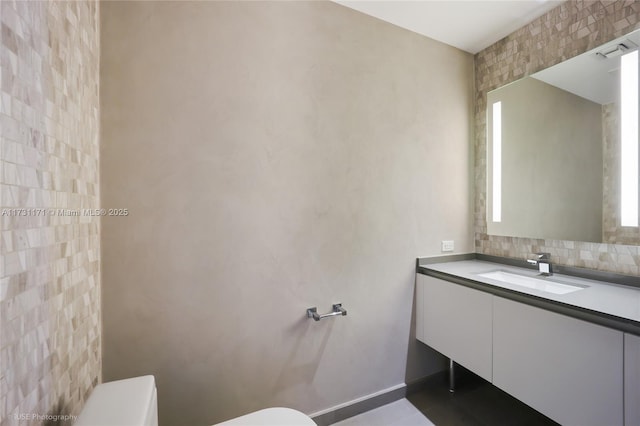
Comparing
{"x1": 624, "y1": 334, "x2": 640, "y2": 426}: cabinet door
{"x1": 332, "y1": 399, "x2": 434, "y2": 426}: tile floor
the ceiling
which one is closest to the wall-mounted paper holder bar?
{"x1": 332, "y1": 399, "x2": 434, "y2": 426}: tile floor

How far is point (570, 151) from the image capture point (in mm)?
1645

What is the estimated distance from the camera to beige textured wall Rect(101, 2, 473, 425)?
1.20 metres

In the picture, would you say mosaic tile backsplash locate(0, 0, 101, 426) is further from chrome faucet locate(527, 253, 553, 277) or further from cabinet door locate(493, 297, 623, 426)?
chrome faucet locate(527, 253, 553, 277)

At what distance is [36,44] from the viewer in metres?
0.73

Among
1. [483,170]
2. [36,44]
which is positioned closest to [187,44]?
[36,44]

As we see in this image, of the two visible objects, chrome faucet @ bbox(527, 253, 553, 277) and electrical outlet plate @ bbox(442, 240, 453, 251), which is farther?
electrical outlet plate @ bbox(442, 240, 453, 251)

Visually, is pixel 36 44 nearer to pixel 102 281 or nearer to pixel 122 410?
pixel 102 281

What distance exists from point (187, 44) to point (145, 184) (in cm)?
68

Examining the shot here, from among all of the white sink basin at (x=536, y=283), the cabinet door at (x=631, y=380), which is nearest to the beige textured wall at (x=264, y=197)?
the white sink basin at (x=536, y=283)

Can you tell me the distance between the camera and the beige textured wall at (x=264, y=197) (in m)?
1.20

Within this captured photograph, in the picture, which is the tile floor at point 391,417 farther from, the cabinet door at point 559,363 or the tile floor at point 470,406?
the cabinet door at point 559,363

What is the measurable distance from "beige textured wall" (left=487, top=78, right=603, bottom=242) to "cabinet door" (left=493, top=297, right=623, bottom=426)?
0.70 m

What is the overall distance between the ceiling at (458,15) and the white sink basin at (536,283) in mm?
1618

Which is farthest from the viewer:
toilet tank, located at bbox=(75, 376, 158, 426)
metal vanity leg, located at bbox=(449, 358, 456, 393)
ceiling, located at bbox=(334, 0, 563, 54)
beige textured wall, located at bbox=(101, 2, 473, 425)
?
metal vanity leg, located at bbox=(449, 358, 456, 393)
